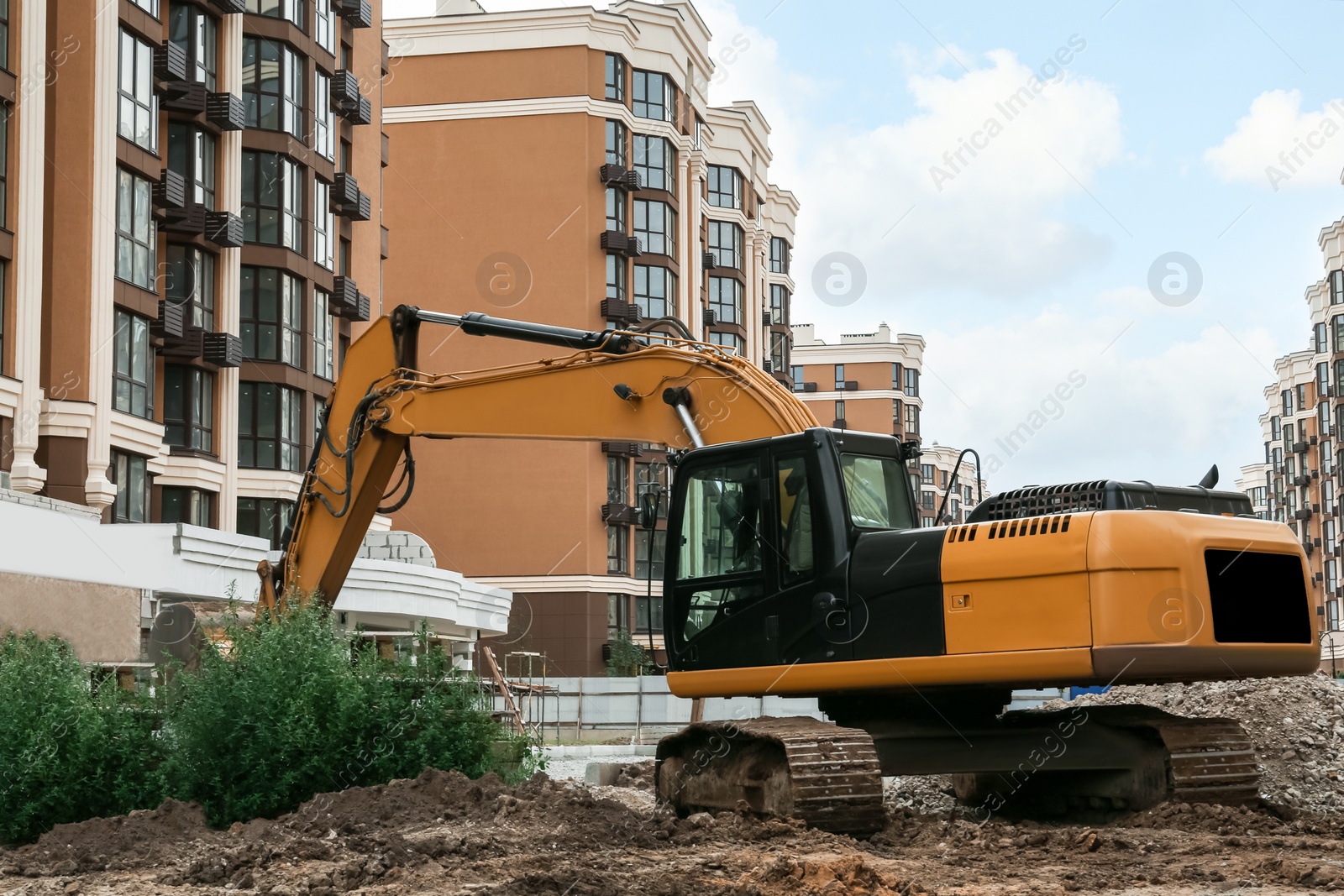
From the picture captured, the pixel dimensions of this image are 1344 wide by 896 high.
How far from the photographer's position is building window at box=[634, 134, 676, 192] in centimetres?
6981

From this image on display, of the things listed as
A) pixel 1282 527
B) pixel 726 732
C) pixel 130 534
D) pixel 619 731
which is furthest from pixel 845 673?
pixel 619 731

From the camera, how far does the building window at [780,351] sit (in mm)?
94688

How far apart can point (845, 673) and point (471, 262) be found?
5576cm

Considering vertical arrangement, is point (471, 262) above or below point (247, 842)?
above

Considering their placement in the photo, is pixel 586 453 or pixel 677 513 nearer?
pixel 677 513

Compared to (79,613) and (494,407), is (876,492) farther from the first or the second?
(79,613)

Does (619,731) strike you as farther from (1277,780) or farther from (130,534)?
(1277,780)

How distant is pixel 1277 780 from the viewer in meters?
14.9

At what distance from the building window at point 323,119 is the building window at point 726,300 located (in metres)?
36.2

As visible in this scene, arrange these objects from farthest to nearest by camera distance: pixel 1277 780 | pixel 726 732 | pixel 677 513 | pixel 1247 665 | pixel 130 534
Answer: pixel 130 534, pixel 1277 780, pixel 677 513, pixel 726 732, pixel 1247 665

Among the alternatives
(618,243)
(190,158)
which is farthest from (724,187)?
(190,158)

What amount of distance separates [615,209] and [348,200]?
67.6ft

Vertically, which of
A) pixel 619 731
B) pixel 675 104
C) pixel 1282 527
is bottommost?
pixel 619 731

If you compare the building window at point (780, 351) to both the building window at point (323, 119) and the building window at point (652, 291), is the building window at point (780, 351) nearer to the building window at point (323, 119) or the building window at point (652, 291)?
the building window at point (652, 291)
